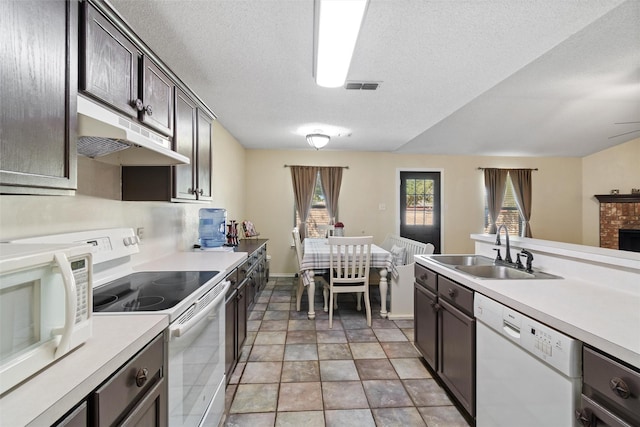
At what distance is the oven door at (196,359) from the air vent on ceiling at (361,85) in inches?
76.0

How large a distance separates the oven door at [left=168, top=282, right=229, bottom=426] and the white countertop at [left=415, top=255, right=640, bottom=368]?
1409mm

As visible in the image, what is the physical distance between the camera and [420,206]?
551 centimetres

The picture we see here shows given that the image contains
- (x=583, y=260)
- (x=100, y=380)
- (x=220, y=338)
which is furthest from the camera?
(x=220, y=338)

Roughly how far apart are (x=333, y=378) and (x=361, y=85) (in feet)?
7.96

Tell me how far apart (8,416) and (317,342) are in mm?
2408

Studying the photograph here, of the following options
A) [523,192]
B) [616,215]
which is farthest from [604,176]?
[523,192]

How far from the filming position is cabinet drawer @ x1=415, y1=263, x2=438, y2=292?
2000 mm

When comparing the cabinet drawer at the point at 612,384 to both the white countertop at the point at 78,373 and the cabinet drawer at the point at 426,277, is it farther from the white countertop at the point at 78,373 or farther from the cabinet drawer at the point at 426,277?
the white countertop at the point at 78,373

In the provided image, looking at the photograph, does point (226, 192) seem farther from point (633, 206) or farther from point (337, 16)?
point (633, 206)

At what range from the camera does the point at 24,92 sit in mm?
804

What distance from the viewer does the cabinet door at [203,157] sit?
2.31 meters

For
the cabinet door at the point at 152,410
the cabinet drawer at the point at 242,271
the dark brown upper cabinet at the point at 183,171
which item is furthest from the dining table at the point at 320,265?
the cabinet door at the point at 152,410

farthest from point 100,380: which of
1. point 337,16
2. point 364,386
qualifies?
point 364,386

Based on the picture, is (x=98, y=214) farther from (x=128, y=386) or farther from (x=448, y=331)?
(x=448, y=331)
